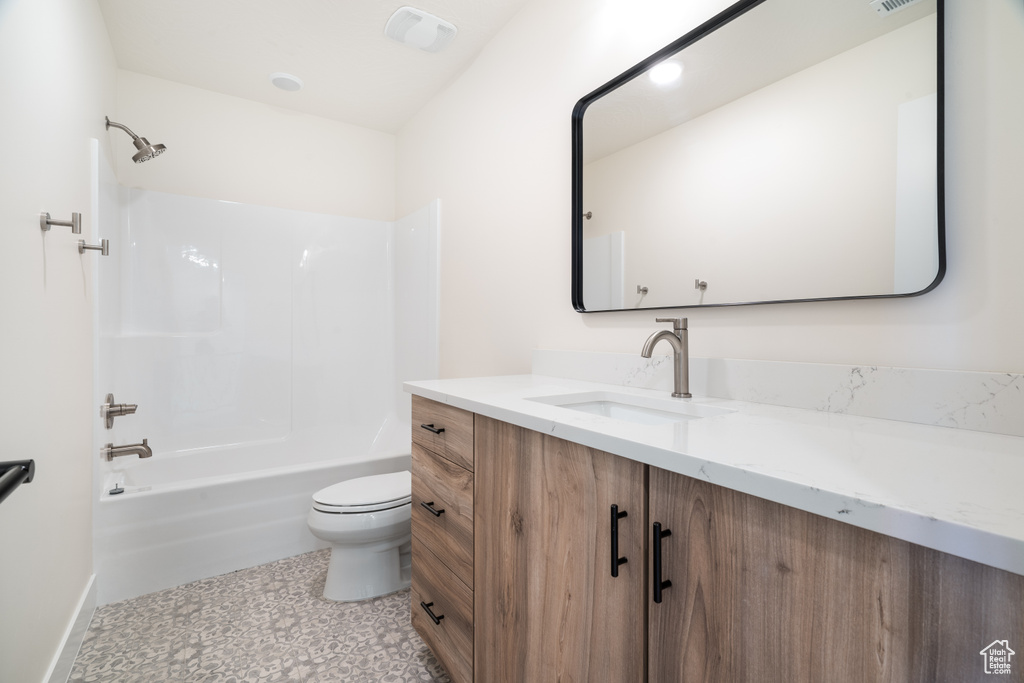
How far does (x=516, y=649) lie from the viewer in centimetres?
104

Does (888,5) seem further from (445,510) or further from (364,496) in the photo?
(364,496)

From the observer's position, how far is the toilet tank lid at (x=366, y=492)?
6.16 feet

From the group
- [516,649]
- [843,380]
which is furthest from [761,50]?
[516,649]

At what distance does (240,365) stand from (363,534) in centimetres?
148

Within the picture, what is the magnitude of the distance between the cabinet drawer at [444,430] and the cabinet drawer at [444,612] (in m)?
0.32

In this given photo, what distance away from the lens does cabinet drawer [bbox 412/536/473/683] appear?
1223 millimetres

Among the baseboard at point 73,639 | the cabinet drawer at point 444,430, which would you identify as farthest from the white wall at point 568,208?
the baseboard at point 73,639

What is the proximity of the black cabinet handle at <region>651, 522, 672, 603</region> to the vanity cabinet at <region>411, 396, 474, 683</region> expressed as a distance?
59 cm

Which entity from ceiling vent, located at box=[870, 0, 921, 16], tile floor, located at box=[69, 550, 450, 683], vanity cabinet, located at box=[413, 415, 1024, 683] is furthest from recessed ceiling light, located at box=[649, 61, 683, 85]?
tile floor, located at box=[69, 550, 450, 683]

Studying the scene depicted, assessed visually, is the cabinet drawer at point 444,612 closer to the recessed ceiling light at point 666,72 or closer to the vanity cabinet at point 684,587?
the vanity cabinet at point 684,587

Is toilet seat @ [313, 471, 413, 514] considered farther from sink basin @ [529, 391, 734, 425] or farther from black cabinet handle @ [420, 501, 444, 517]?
sink basin @ [529, 391, 734, 425]

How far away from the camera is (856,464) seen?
0.62 metres

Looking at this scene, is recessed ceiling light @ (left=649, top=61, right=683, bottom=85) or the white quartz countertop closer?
the white quartz countertop

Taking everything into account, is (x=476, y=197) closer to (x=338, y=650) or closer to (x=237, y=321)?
(x=237, y=321)
